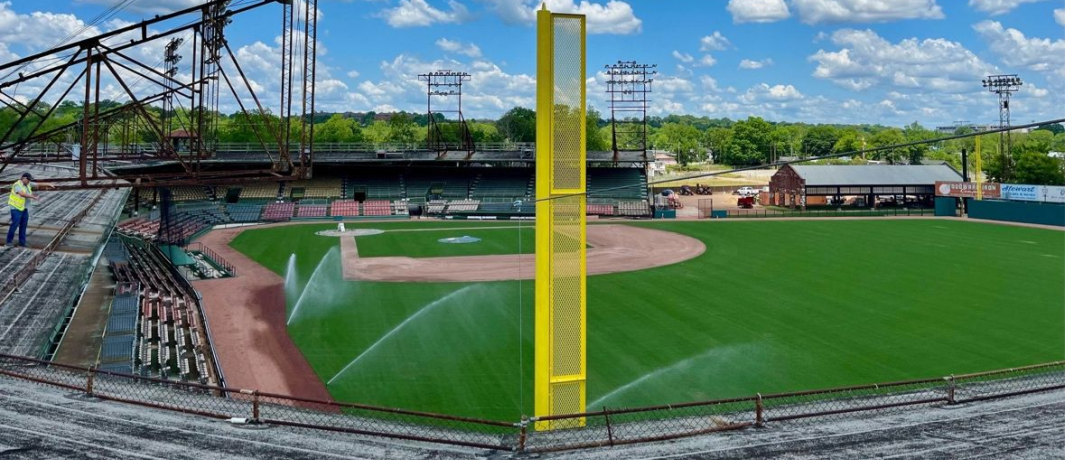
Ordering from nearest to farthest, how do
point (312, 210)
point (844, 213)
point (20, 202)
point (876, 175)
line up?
1. point (20, 202)
2. point (844, 213)
3. point (312, 210)
4. point (876, 175)

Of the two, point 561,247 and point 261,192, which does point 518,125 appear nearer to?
point 261,192

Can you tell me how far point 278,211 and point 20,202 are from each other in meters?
45.7

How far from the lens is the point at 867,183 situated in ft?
224

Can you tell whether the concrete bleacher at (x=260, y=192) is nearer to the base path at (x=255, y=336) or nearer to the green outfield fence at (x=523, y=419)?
the base path at (x=255, y=336)

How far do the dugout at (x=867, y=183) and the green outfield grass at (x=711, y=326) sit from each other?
27.6 metres

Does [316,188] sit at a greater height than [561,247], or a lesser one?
greater

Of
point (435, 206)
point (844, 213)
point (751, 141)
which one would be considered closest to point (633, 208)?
point (435, 206)

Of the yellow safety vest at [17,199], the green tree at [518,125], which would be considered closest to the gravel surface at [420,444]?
the yellow safety vest at [17,199]

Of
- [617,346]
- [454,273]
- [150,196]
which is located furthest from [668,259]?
[150,196]

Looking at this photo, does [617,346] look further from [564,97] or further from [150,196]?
[150,196]

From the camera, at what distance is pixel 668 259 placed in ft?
128

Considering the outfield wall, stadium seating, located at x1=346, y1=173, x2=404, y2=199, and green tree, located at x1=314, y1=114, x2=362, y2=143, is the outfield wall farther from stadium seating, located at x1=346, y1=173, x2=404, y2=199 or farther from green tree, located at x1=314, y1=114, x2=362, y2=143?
green tree, located at x1=314, y1=114, x2=362, y2=143

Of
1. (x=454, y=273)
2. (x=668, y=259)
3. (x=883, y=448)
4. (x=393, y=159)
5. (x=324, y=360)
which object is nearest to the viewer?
(x=883, y=448)

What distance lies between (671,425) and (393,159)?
61.8m
